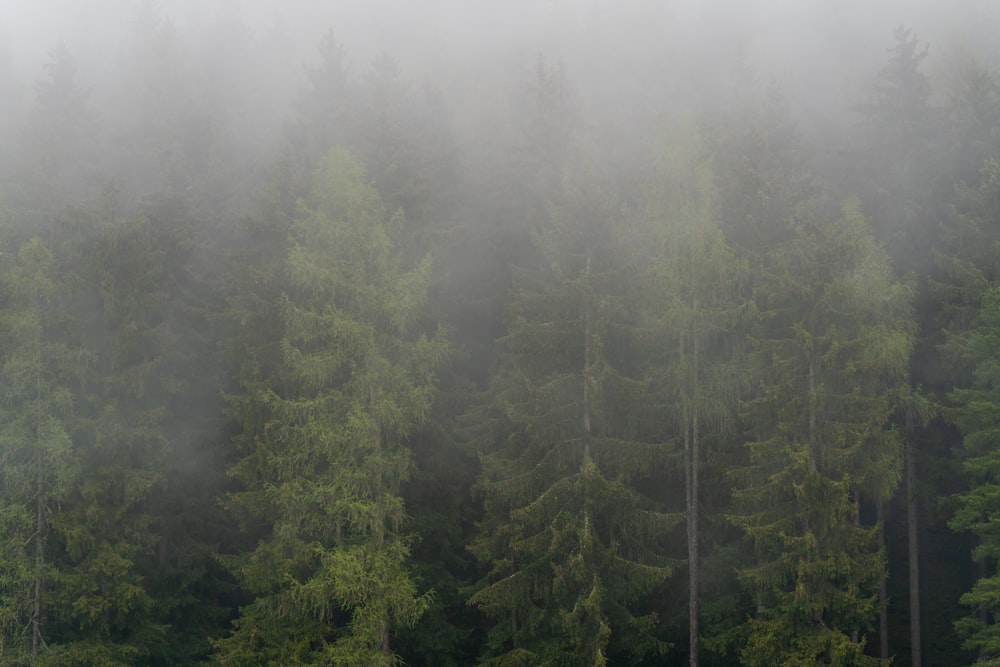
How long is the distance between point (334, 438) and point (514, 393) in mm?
4297

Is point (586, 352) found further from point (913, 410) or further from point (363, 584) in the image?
point (913, 410)

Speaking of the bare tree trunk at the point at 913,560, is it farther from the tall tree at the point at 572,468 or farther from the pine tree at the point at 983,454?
the tall tree at the point at 572,468

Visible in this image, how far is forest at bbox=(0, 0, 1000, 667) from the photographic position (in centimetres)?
1628

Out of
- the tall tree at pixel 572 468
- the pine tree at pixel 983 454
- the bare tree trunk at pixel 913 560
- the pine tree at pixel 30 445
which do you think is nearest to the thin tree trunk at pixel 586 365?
the tall tree at pixel 572 468

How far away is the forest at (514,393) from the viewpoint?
16281 mm

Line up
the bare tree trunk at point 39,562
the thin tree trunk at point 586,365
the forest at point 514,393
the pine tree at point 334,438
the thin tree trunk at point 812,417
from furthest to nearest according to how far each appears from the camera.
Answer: the bare tree trunk at point 39,562 < the thin tree trunk at point 586,365 < the forest at point 514,393 < the thin tree trunk at point 812,417 < the pine tree at point 334,438

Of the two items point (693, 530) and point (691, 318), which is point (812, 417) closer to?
point (691, 318)

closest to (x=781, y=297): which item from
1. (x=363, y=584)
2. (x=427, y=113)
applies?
(x=363, y=584)

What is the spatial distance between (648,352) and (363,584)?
8.42 m

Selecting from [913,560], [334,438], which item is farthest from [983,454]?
[334,438]

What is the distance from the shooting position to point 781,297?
55.7 feet

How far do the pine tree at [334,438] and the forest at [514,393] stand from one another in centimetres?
8

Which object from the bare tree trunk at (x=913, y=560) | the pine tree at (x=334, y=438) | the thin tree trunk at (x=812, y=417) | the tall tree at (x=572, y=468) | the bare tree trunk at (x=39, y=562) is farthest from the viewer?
the bare tree trunk at (x=913, y=560)

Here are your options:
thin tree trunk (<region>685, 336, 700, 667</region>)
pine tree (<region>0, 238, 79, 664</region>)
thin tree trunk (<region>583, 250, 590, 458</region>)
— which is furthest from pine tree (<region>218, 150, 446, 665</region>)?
thin tree trunk (<region>685, 336, 700, 667</region>)
